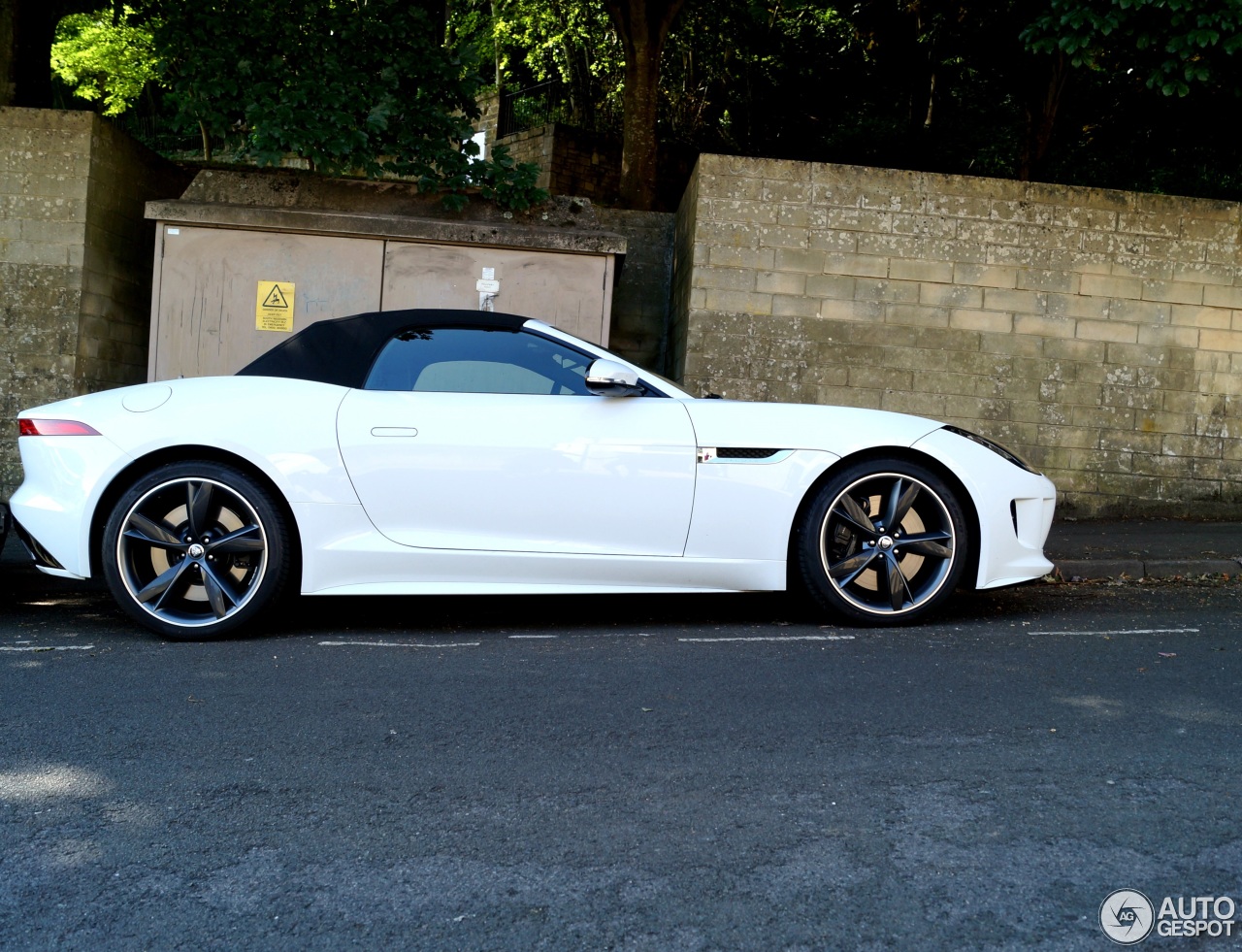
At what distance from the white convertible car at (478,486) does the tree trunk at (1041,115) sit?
458 inches

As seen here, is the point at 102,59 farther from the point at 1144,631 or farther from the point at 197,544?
the point at 1144,631

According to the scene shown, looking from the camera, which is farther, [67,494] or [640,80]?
[640,80]

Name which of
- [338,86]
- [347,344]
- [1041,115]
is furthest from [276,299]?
[1041,115]

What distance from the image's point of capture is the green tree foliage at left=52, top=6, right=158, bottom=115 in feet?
83.6

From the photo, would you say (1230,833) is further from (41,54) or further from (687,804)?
(41,54)

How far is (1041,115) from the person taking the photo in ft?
51.9

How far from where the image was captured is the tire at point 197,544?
4.80 metres

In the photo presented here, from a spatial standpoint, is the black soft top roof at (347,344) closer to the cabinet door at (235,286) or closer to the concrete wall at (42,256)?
the cabinet door at (235,286)

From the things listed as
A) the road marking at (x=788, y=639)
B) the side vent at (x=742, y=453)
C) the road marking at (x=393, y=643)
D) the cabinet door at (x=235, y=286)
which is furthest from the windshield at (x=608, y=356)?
the cabinet door at (x=235, y=286)

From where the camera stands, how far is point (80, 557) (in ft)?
15.8

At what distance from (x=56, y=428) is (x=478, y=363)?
1.84 metres

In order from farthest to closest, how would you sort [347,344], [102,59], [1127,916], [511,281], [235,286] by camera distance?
1. [102,59]
2. [511,281]
3. [235,286]
4. [347,344]
5. [1127,916]

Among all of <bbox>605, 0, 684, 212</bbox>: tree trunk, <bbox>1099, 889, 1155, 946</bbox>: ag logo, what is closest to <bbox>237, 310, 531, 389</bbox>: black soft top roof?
<bbox>1099, 889, 1155, 946</bbox>: ag logo

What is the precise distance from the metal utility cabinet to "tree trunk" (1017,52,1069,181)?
892 centimetres
